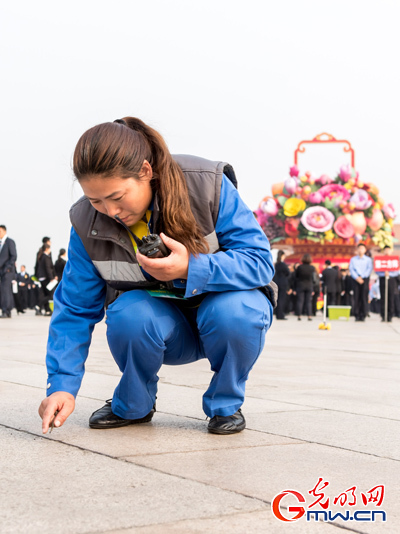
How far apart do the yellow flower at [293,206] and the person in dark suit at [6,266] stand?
13.7 m

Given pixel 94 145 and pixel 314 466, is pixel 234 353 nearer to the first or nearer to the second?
pixel 314 466

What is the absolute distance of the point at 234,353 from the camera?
2914mm

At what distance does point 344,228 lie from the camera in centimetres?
2741

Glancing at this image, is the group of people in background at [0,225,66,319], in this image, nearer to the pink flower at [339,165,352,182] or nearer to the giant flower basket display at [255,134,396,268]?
the giant flower basket display at [255,134,396,268]

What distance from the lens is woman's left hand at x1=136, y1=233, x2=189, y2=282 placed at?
8.43 ft

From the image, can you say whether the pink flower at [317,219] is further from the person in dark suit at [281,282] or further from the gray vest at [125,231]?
the gray vest at [125,231]

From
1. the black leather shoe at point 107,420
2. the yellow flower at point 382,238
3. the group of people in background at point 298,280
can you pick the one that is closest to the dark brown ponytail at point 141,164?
the black leather shoe at point 107,420

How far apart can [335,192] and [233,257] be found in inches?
1002

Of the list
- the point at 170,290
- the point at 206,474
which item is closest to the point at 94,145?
the point at 170,290

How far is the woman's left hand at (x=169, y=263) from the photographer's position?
2.57 m

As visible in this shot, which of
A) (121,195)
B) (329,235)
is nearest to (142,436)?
(121,195)

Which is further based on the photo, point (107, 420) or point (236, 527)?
point (107, 420)

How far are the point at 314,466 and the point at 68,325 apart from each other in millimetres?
1102

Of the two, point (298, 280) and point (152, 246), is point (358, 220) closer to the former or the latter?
point (298, 280)
